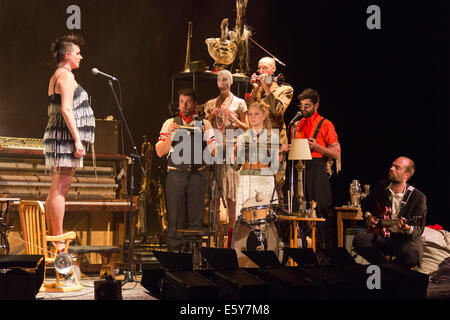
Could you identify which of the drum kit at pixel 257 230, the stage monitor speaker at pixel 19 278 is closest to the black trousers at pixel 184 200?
the drum kit at pixel 257 230

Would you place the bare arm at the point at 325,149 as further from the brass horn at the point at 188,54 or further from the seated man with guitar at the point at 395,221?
the brass horn at the point at 188,54

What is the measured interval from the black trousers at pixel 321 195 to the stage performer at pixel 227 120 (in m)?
0.76

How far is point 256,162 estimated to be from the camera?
18.7 feet

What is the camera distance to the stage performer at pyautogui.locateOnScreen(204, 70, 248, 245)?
582 cm

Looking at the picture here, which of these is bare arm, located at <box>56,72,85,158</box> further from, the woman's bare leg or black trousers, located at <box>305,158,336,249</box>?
black trousers, located at <box>305,158,336,249</box>

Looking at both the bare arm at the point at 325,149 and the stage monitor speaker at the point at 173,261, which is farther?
the bare arm at the point at 325,149

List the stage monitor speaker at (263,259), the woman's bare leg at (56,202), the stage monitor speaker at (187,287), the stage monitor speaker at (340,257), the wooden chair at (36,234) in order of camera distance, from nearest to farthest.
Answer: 1. the stage monitor speaker at (187,287)
2. the stage monitor speaker at (263,259)
3. the stage monitor speaker at (340,257)
4. the wooden chair at (36,234)
5. the woman's bare leg at (56,202)

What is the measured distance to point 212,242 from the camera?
5914mm

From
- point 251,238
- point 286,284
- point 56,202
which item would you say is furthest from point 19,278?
point 251,238

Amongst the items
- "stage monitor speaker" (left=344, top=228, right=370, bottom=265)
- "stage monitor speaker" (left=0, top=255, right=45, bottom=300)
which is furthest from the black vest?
"stage monitor speaker" (left=0, top=255, right=45, bottom=300)

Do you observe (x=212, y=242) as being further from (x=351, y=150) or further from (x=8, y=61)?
(x=8, y=61)

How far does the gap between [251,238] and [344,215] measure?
149 cm

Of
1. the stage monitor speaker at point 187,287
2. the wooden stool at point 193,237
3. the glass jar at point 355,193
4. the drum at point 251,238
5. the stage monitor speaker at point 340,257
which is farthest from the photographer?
the glass jar at point 355,193

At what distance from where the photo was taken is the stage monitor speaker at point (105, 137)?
5.89 metres
